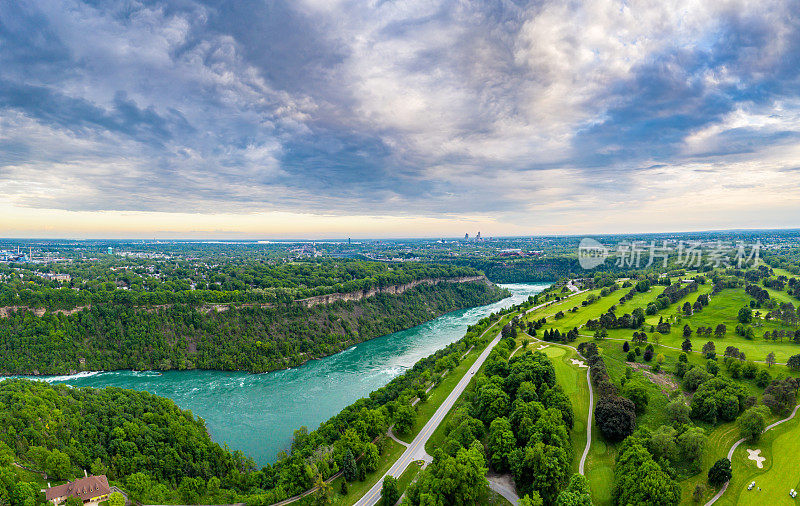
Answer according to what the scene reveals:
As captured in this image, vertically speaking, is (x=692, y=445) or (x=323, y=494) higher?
(x=692, y=445)

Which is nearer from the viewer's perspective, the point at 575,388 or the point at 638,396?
the point at 638,396

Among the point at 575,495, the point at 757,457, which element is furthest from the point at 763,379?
the point at 575,495

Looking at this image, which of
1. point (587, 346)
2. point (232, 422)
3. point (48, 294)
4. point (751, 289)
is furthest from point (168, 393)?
point (751, 289)

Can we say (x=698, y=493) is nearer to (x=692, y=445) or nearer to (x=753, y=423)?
(x=692, y=445)

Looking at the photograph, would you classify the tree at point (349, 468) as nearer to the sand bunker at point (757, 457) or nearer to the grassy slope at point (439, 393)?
the grassy slope at point (439, 393)

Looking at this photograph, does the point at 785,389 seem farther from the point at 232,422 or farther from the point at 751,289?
the point at 232,422

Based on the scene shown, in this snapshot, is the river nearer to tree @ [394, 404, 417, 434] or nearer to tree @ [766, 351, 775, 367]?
tree @ [394, 404, 417, 434]

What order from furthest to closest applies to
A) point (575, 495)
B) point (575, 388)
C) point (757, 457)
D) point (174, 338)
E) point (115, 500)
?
point (174, 338), point (575, 388), point (757, 457), point (115, 500), point (575, 495)
